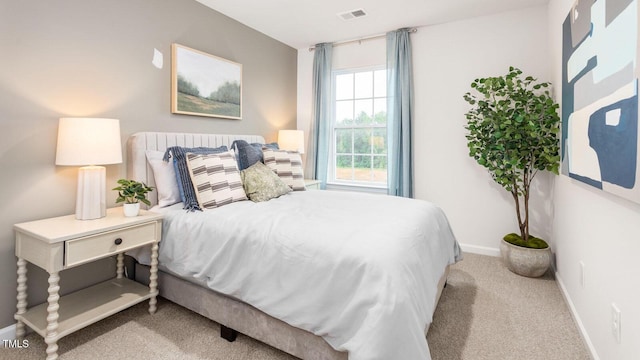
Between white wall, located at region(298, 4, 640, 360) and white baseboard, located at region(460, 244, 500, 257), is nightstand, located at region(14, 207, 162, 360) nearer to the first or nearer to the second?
white wall, located at region(298, 4, 640, 360)

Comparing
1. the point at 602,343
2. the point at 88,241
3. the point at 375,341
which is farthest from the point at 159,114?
the point at 602,343

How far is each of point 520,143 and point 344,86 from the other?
90.9 inches

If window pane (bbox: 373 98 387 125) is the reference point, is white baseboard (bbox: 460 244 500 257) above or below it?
below

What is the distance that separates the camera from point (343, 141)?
436 centimetres

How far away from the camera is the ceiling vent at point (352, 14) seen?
10.7 ft

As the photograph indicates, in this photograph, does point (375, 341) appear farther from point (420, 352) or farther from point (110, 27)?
point (110, 27)

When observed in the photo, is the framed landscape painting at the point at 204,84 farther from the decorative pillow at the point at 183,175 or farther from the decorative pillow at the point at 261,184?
the decorative pillow at the point at 261,184

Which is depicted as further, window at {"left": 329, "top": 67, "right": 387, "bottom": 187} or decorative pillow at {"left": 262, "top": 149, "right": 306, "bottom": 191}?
window at {"left": 329, "top": 67, "right": 387, "bottom": 187}

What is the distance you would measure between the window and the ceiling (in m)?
0.59

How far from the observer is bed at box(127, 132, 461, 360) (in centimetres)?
129

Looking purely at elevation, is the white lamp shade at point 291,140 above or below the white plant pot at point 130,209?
above

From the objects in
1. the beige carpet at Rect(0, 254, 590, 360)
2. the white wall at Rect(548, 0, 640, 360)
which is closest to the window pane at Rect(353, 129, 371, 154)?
the white wall at Rect(548, 0, 640, 360)

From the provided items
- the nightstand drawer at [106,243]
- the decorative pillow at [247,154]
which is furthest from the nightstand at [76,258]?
the decorative pillow at [247,154]

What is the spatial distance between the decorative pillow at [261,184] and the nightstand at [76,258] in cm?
71
